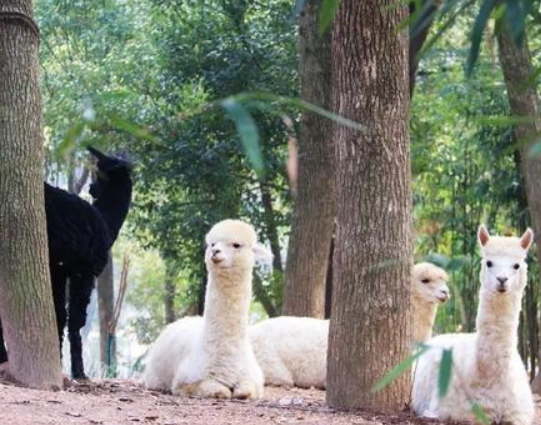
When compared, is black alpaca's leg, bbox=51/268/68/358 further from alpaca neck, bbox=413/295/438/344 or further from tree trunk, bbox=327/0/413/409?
tree trunk, bbox=327/0/413/409

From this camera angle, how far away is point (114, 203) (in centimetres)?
1014

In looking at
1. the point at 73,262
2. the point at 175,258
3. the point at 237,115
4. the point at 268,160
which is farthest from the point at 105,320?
the point at 237,115

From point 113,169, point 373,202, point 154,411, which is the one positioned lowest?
point 154,411

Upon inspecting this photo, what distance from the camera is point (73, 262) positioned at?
358 inches

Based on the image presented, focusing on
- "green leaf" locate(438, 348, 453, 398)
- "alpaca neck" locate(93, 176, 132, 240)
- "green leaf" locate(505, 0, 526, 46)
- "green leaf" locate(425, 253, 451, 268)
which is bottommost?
"green leaf" locate(438, 348, 453, 398)

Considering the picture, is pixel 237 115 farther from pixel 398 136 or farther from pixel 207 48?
pixel 207 48

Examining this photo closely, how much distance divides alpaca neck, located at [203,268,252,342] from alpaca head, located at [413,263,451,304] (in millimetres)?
1559

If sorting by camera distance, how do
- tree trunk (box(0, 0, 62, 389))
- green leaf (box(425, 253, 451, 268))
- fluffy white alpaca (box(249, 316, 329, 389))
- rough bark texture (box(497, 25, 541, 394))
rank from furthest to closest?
rough bark texture (box(497, 25, 541, 394)), fluffy white alpaca (box(249, 316, 329, 389)), tree trunk (box(0, 0, 62, 389)), green leaf (box(425, 253, 451, 268))

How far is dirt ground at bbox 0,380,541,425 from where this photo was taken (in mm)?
5984

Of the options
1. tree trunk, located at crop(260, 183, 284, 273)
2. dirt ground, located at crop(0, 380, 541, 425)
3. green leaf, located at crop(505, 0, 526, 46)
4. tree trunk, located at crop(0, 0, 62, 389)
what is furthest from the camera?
tree trunk, located at crop(260, 183, 284, 273)

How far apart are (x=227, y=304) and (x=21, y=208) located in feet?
5.95

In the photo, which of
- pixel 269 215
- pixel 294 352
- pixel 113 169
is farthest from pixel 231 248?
pixel 269 215

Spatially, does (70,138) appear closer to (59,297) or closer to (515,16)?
(515,16)

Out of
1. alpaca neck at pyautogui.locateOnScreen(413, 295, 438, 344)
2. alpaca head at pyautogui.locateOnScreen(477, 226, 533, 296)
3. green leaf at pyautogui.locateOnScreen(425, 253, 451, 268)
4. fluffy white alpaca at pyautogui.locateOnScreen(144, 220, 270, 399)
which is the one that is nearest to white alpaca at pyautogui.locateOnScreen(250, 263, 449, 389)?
alpaca neck at pyautogui.locateOnScreen(413, 295, 438, 344)
